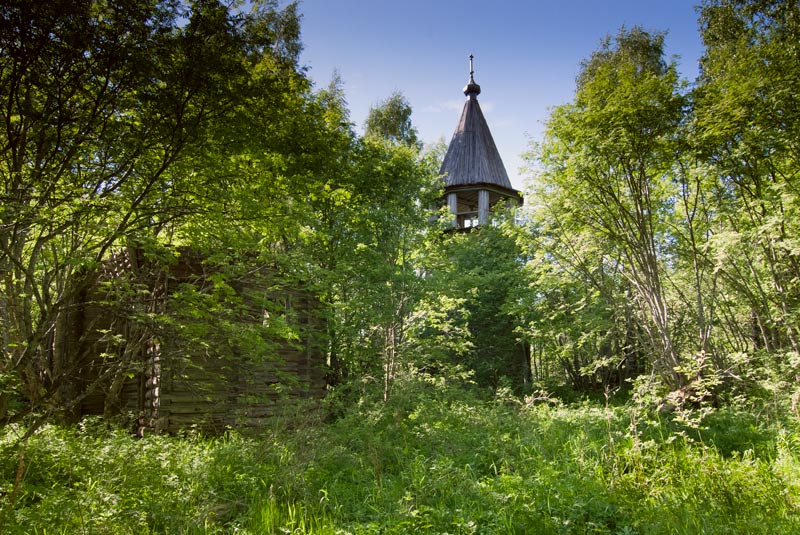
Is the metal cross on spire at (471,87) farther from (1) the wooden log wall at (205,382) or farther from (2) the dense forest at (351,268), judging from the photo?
(1) the wooden log wall at (205,382)

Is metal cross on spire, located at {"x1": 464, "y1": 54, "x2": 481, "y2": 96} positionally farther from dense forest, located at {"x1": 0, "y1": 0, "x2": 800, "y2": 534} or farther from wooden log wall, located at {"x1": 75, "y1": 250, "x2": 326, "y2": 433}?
wooden log wall, located at {"x1": 75, "y1": 250, "x2": 326, "y2": 433}

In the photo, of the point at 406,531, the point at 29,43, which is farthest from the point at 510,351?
the point at 29,43

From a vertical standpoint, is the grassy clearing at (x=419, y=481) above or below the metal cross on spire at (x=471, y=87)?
below

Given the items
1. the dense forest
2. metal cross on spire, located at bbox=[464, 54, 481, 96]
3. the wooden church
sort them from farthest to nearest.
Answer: metal cross on spire, located at bbox=[464, 54, 481, 96]
the wooden church
the dense forest

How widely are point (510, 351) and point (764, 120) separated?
11.1m

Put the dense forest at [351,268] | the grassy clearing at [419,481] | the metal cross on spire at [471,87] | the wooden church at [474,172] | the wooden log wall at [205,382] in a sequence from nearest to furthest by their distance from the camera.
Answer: the grassy clearing at [419,481], the dense forest at [351,268], the wooden log wall at [205,382], the wooden church at [474,172], the metal cross on spire at [471,87]

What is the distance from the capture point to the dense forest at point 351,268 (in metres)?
3.96

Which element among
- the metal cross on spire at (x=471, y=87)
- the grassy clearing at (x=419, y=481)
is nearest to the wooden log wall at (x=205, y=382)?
the grassy clearing at (x=419, y=481)

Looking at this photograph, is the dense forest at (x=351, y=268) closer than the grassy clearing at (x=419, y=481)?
No

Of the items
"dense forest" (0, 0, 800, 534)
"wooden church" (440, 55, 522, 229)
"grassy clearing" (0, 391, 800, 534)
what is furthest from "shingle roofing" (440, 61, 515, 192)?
"grassy clearing" (0, 391, 800, 534)

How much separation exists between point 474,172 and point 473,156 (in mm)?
850

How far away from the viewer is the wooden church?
1836 cm

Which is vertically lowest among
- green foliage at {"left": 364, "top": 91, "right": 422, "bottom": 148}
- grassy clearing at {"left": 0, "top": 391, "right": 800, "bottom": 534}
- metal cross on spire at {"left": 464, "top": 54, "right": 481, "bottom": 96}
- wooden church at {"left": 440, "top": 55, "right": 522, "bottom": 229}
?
grassy clearing at {"left": 0, "top": 391, "right": 800, "bottom": 534}

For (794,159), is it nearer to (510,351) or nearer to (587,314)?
(587,314)
